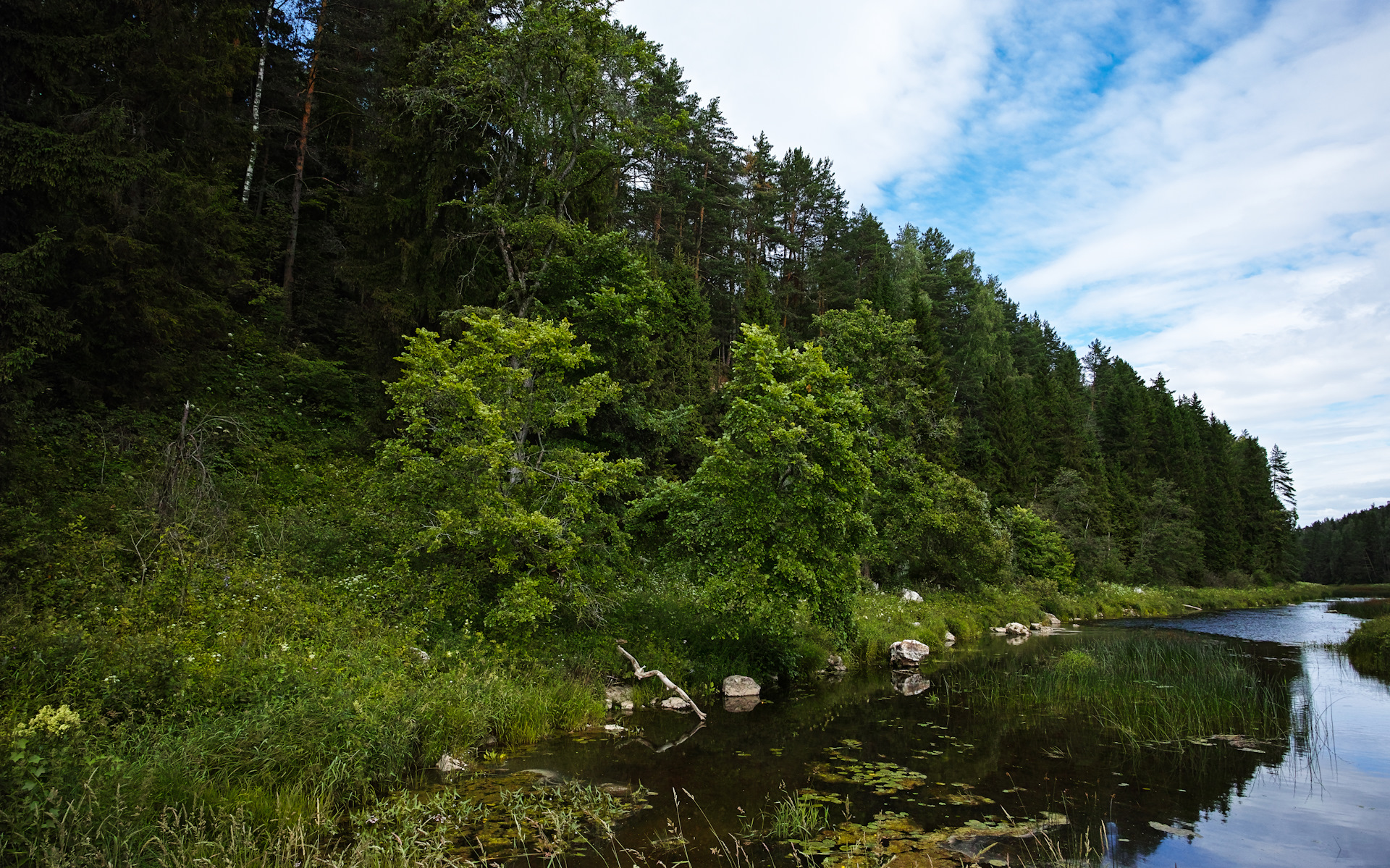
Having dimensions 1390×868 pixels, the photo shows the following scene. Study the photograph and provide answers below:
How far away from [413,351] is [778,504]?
25.1ft

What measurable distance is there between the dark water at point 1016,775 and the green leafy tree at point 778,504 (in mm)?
2052

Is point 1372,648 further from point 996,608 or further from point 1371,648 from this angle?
point 996,608

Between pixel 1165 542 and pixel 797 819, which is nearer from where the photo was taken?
pixel 797 819

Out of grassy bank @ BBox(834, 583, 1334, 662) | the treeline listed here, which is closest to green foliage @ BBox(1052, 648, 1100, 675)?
grassy bank @ BBox(834, 583, 1334, 662)

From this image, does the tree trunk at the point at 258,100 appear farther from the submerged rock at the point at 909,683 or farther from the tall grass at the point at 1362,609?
the tall grass at the point at 1362,609

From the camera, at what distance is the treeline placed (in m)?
88.7

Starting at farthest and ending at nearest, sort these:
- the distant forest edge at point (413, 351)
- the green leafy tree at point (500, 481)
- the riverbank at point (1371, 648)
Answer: the riverbank at point (1371, 648)
the distant forest edge at point (413, 351)
the green leafy tree at point (500, 481)

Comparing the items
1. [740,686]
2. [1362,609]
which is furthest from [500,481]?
[1362,609]

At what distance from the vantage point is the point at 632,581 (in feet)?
50.8

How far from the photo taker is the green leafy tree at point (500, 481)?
1099cm

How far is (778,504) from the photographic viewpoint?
43.1 ft

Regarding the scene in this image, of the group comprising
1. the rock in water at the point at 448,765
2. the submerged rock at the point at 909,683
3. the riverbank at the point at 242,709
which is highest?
the riverbank at the point at 242,709

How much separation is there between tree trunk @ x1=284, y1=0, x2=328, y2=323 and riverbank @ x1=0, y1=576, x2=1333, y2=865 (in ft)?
53.4

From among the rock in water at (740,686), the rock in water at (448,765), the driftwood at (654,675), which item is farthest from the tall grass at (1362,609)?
the rock in water at (448,765)
